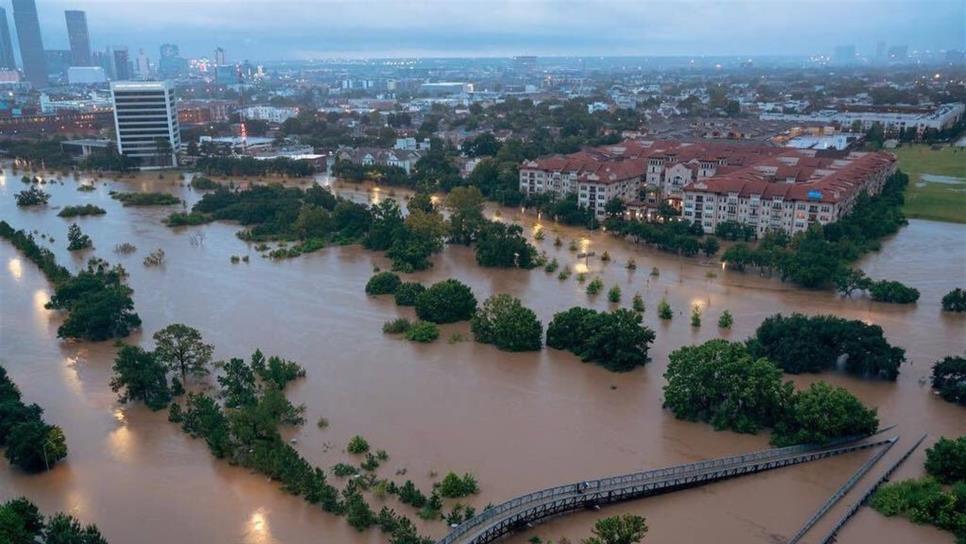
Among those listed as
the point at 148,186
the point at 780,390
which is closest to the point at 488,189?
the point at 148,186

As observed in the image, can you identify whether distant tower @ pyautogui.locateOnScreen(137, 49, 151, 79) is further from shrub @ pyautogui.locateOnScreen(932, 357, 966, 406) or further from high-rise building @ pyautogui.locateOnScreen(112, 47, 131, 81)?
shrub @ pyautogui.locateOnScreen(932, 357, 966, 406)

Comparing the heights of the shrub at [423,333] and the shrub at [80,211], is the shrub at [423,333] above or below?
below

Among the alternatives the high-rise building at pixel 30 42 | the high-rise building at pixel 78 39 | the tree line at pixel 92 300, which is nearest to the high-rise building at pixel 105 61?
the high-rise building at pixel 78 39

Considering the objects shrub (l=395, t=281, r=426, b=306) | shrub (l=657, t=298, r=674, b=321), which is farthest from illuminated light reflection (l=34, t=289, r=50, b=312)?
shrub (l=657, t=298, r=674, b=321)

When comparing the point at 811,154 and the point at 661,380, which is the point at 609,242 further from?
the point at 811,154

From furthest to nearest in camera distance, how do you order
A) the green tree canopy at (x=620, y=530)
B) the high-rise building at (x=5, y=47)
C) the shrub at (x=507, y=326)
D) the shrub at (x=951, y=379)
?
the high-rise building at (x=5, y=47) < the shrub at (x=507, y=326) < the shrub at (x=951, y=379) < the green tree canopy at (x=620, y=530)

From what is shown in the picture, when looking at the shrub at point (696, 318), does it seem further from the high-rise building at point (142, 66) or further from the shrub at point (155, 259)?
the high-rise building at point (142, 66)
